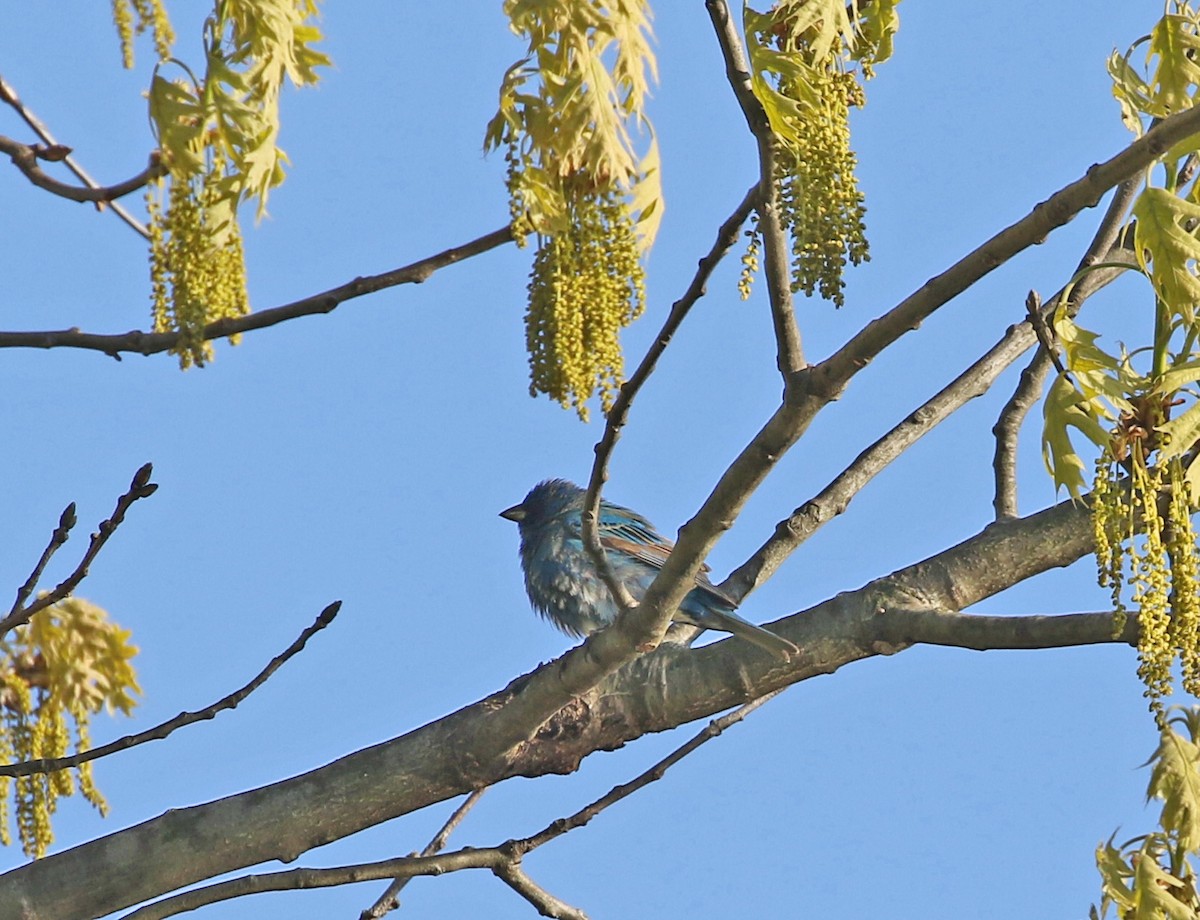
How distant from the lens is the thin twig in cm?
438

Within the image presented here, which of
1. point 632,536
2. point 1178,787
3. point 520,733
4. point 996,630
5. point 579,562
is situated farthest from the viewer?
point 632,536

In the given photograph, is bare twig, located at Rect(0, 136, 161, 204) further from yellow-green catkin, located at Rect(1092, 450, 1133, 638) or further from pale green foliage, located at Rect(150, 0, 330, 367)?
yellow-green catkin, located at Rect(1092, 450, 1133, 638)

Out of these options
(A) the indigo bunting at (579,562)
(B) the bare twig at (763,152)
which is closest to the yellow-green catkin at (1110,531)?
(B) the bare twig at (763,152)

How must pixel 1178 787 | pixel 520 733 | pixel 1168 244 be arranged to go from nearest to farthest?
pixel 1168 244
pixel 1178 787
pixel 520 733

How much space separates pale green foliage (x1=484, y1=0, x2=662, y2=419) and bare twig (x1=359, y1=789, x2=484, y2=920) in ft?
5.86

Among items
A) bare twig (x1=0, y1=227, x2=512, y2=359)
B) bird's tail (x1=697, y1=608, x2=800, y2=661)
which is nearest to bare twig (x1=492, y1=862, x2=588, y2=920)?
bird's tail (x1=697, y1=608, x2=800, y2=661)

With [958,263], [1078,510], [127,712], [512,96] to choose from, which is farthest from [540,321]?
[127,712]

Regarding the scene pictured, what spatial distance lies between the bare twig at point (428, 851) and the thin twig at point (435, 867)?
22 cm

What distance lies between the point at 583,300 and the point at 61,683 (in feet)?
7.80

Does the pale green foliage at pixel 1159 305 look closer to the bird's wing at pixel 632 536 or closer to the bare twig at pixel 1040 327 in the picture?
the bare twig at pixel 1040 327

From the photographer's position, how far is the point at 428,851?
16.9ft

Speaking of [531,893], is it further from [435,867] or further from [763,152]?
[763,152]

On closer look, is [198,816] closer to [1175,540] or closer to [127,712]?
[127,712]

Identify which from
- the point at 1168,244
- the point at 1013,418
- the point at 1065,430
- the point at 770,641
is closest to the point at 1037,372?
the point at 1013,418
